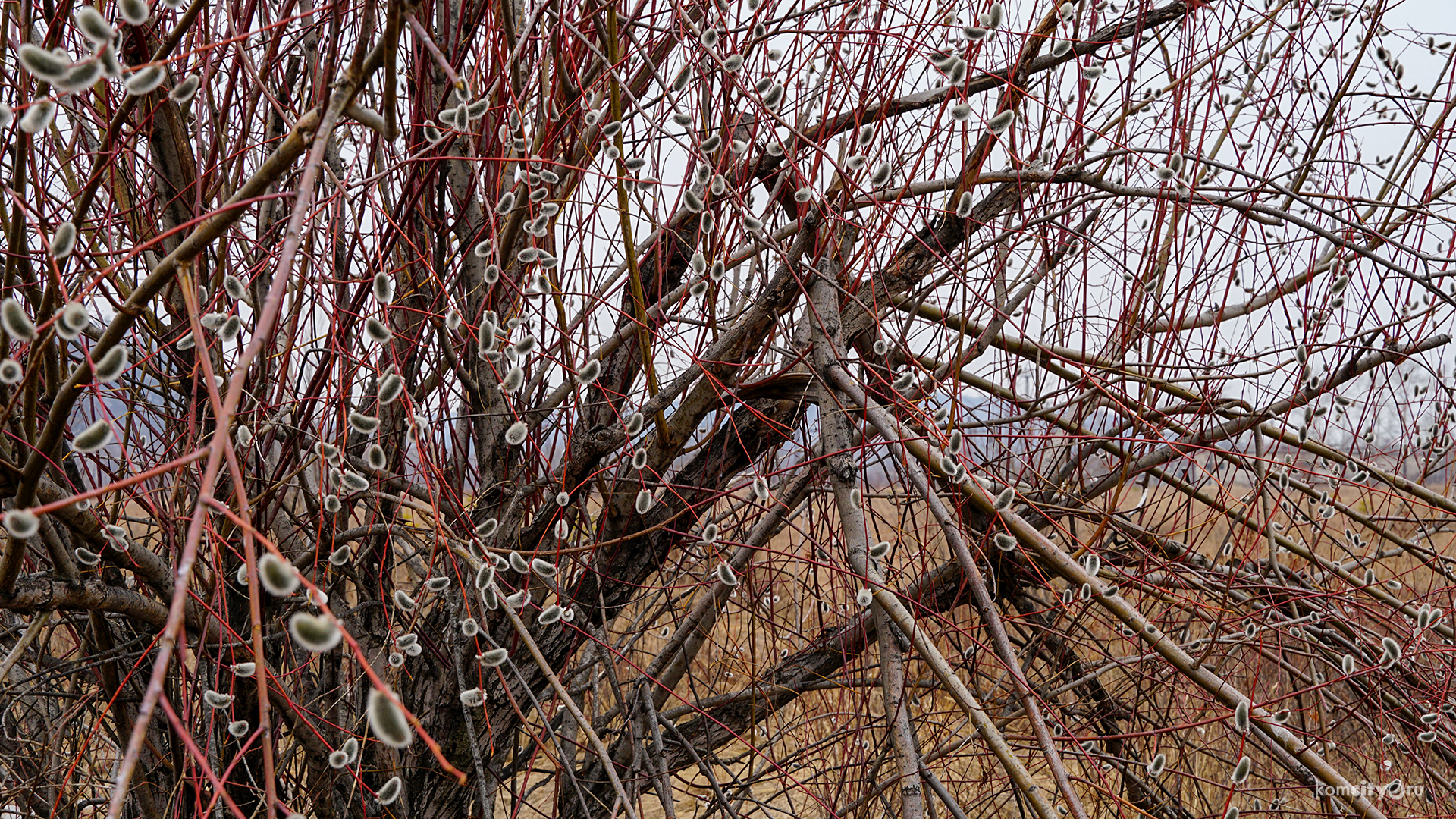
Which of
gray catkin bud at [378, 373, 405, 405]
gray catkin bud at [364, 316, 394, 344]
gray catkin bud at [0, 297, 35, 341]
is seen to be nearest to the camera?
gray catkin bud at [0, 297, 35, 341]

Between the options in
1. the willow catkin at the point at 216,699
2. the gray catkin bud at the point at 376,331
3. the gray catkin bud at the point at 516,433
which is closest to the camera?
the gray catkin bud at the point at 376,331

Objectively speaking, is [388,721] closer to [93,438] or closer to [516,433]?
[93,438]

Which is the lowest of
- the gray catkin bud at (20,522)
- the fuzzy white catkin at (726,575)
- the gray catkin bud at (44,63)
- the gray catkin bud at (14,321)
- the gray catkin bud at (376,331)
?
the gray catkin bud at (20,522)

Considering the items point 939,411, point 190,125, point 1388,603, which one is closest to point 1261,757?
point 1388,603

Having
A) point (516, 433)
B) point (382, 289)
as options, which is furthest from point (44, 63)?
point (516, 433)

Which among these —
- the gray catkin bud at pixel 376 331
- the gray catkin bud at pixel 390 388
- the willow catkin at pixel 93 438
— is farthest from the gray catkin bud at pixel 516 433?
the willow catkin at pixel 93 438

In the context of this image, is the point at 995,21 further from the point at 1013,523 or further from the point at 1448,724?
the point at 1448,724

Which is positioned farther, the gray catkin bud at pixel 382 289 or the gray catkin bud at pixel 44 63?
the gray catkin bud at pixel 382 289

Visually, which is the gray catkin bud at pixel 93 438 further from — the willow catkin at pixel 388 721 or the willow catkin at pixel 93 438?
the willow catkin at pixel 388 721

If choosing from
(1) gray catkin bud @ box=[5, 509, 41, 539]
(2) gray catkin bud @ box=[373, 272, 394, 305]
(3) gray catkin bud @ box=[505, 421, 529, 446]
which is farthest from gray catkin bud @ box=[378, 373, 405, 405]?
(1) gray catkin bud @ box=[5, 509, 41, 539]

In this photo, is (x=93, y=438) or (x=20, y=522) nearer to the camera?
(x=20, y=522)

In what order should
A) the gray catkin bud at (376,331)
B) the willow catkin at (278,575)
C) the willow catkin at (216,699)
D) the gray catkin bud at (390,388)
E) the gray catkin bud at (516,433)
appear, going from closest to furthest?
1. the willow catkin at (278,575)
2. the gray catkin bud at (376,331)
3. the gray catkin bud at (390,388)
4. the willow catkin at (216,699)
5. the gray catkin bud at (516,433)

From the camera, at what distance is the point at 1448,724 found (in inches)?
68.6

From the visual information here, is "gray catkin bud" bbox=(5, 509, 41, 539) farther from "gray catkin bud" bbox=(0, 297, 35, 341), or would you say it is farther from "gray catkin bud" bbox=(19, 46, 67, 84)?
"gray catkin bud" bbox=(19, 46, 67, 84)
